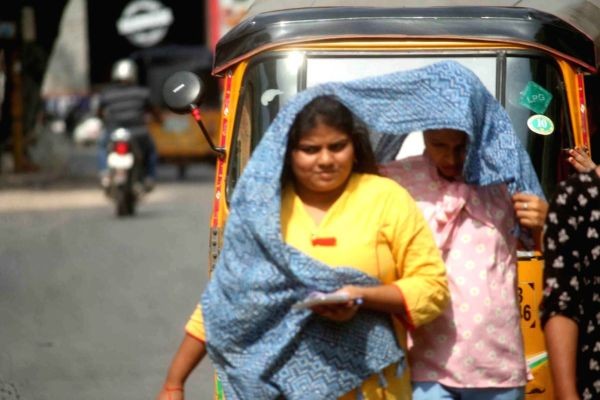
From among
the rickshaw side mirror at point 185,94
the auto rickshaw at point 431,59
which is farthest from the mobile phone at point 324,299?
the rickshaw side mirror at point 185,94

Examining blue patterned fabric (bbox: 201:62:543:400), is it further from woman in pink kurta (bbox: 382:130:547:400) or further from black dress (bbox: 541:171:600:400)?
black dress (bbox: 541:171:600:400)

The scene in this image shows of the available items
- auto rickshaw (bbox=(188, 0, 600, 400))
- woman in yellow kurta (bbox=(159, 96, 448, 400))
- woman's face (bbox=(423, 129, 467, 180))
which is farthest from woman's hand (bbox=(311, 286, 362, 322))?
auto rickshaw (bbox=(188, 0, 600, 400))

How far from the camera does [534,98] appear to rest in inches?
263

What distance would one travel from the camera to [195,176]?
29.5 meters

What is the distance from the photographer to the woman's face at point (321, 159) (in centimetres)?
459

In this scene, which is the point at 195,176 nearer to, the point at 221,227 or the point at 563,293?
the point at 221,227

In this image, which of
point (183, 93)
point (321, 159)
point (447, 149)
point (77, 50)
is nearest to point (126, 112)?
point (183, 93)

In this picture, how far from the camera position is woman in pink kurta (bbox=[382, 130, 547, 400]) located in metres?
4.76

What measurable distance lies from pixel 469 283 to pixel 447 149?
0.40 meters

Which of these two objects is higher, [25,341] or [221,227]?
[221,227]

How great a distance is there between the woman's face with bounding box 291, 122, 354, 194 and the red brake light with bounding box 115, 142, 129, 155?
45.2 feet

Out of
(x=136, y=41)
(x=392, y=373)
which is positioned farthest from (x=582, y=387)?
(x=136, y=41)

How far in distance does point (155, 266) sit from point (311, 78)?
7908 mm

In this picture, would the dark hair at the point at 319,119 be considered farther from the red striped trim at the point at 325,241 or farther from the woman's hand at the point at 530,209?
the woman's hand at the point at 530,209
